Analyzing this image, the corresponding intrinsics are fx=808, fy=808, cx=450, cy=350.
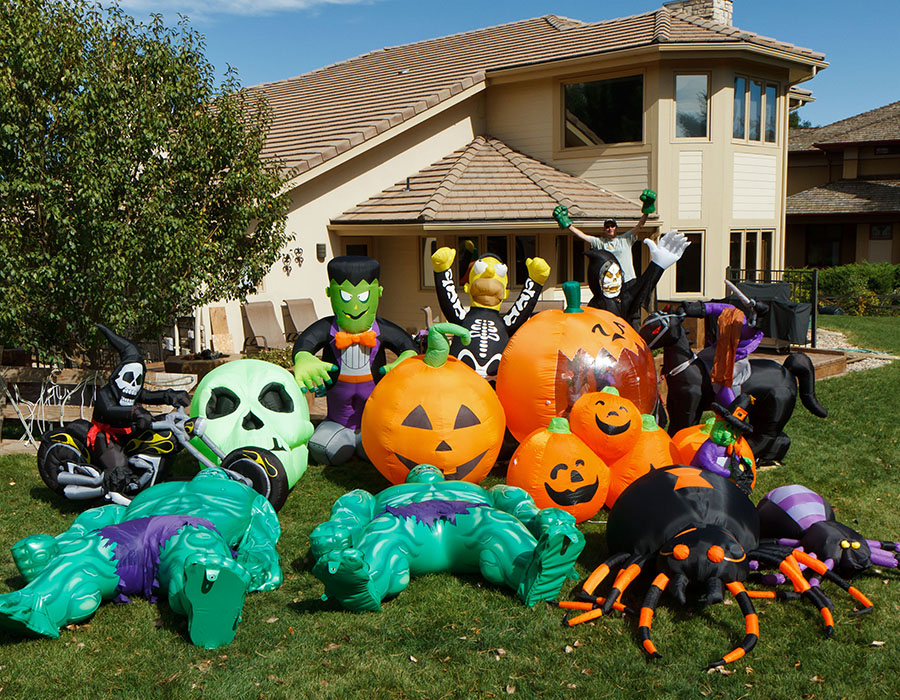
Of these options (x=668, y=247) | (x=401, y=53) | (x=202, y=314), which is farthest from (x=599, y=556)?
(x=401, y=53)

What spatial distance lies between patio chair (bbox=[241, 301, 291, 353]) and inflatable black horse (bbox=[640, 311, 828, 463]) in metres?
8.59

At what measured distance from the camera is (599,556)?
588 cm

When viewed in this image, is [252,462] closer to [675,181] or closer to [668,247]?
[668,247]

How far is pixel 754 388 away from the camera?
741cm

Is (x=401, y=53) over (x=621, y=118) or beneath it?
over

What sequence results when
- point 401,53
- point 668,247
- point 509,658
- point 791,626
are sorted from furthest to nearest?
1. point 401,53
2. point 668,247
3. point 791,626
4. point 509,658

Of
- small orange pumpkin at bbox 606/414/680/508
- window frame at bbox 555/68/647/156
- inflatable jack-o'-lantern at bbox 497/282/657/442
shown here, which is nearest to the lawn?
small orange pumpkin at bbox 606/414/680/508

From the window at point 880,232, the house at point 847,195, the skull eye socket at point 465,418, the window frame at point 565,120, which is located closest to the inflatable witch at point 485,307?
the skull eye socket at point 465,418

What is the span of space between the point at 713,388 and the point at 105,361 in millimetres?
7084

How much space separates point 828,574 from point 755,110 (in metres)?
14.8

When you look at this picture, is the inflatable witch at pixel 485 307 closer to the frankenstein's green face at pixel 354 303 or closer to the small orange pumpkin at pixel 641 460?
the frankenstein's green face at pixel 354 303

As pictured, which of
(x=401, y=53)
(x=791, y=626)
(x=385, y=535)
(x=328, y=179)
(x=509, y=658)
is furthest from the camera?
(x=401, y=53)

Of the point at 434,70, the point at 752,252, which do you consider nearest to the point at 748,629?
the point at 752,252

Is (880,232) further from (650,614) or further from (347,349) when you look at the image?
(650,614)
